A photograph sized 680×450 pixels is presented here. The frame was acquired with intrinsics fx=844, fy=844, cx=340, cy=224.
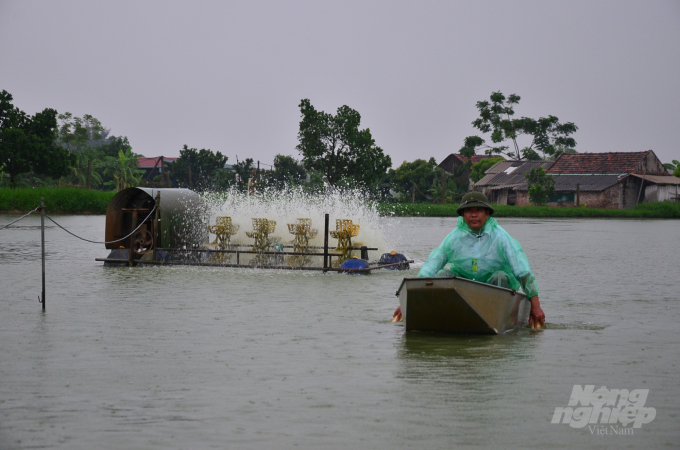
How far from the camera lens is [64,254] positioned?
25.2 m

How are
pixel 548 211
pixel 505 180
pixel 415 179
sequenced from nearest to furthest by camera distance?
pixel 548 211 → pixel 415 179 → pixel 505 180

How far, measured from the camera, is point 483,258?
10352 mm

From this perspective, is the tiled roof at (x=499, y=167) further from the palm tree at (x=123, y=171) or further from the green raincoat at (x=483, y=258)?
the green raincoat at (x=483, y=258)

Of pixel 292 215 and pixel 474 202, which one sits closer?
pixel 474 202

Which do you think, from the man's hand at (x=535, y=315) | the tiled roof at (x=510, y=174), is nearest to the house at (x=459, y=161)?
the tiled roof at (x=510, y=174)

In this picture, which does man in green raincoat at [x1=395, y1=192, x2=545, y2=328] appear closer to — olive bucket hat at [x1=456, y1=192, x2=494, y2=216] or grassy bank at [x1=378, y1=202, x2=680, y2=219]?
olive bucket hat at [x1=456, y1=192, x2=494, y2=216]

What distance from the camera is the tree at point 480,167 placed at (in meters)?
84.6

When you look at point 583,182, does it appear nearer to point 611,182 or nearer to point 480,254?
point 611,182

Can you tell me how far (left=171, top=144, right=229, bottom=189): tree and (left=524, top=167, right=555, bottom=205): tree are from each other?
91.3 ft

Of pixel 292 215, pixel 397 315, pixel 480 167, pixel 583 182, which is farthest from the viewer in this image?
pixel 480 167

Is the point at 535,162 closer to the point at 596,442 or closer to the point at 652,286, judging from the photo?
the point at 652,286

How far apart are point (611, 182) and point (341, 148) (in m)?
26.4

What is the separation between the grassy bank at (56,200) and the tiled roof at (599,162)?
1666 inches

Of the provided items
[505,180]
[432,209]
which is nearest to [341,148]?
[432,209]
